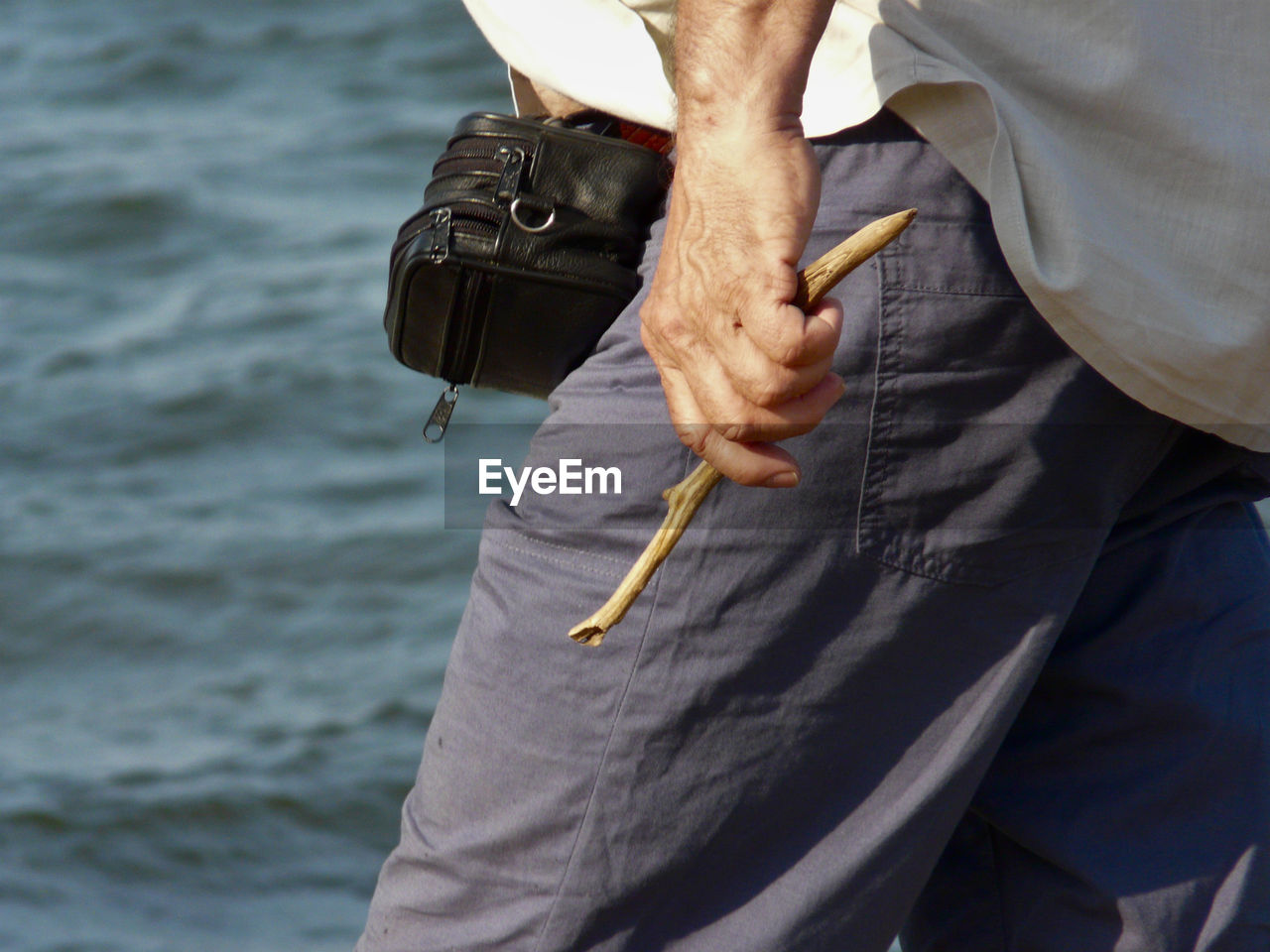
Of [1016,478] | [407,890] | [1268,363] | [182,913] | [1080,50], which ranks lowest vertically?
[182,913]

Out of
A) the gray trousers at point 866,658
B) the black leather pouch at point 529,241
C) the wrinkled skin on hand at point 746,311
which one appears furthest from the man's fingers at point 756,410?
the black leather pouch at point 529,241

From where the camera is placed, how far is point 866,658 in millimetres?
1148

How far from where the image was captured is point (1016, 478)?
1.14 m

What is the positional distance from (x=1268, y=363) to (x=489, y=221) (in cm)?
61

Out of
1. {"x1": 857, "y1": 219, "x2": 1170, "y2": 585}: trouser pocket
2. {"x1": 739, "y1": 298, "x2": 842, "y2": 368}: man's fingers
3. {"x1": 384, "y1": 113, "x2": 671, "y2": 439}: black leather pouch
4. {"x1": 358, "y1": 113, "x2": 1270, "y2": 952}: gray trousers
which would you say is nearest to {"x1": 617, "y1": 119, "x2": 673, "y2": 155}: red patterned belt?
{"x1": 384, "y1": 113, "x2": 671, "y2": 439}: black leather pouch

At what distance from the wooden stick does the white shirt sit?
103 millimetres

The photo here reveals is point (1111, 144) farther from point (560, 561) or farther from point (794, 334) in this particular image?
point (560, 561)

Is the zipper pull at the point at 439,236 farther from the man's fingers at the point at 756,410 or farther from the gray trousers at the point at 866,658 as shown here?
the man's fingers at the point at 756,410

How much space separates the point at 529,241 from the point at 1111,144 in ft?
1.52

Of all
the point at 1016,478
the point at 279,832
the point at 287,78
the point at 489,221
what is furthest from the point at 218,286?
the point at 1016,478

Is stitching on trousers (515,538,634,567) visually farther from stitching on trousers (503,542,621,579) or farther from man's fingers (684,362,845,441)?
man's fingers (684,362,845,441)

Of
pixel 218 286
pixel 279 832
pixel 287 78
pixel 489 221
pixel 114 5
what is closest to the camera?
pixel 489 221

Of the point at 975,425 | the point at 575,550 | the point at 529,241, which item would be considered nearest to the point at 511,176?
the point at 529,241

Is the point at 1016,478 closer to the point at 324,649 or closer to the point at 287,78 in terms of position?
the point at 324,649
